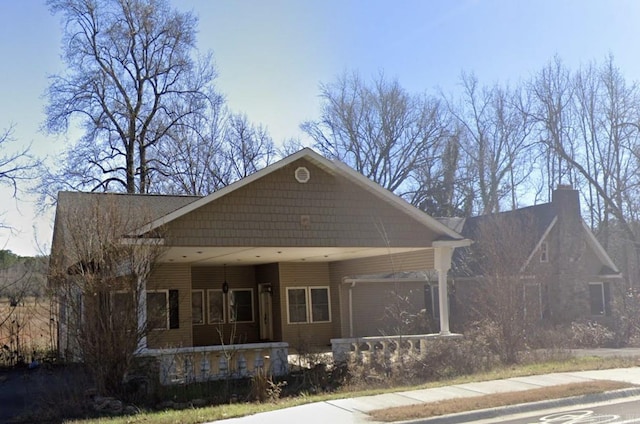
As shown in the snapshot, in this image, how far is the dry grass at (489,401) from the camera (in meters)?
10.6

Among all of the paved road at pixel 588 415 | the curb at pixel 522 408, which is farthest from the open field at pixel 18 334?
the paved road at pixel 588 415

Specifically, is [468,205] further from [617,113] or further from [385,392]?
[385,392]

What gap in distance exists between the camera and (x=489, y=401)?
37.1ft

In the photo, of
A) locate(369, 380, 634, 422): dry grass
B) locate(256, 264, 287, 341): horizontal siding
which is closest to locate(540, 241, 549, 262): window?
locate(256, 264, 287, 341): horizontal siding

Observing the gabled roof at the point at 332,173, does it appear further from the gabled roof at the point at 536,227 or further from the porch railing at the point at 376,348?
the gabled roof at the point at 536,227

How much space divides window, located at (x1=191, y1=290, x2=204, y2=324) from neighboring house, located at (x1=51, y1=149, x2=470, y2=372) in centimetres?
4

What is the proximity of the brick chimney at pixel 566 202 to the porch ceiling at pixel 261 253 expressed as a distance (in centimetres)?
1351

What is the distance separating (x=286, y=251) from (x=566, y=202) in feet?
58.9

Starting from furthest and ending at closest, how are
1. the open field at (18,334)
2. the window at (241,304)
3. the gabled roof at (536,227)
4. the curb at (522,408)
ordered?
the gabled roof at (536,227)
the window at (241,304)
the open field at (18,334)
the curb at (522,408)

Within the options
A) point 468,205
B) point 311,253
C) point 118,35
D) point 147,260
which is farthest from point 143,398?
point 468,205

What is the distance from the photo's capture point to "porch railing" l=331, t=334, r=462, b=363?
16141 millimetres

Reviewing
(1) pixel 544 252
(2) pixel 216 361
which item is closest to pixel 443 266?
(2) pixel 216 361

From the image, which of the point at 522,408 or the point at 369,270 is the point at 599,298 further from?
the point at 522,408

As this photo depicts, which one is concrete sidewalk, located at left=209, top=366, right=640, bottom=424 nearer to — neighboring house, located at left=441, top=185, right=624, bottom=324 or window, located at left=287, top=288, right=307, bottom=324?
window, located at left=287, top=288, right=307, bottom=324
